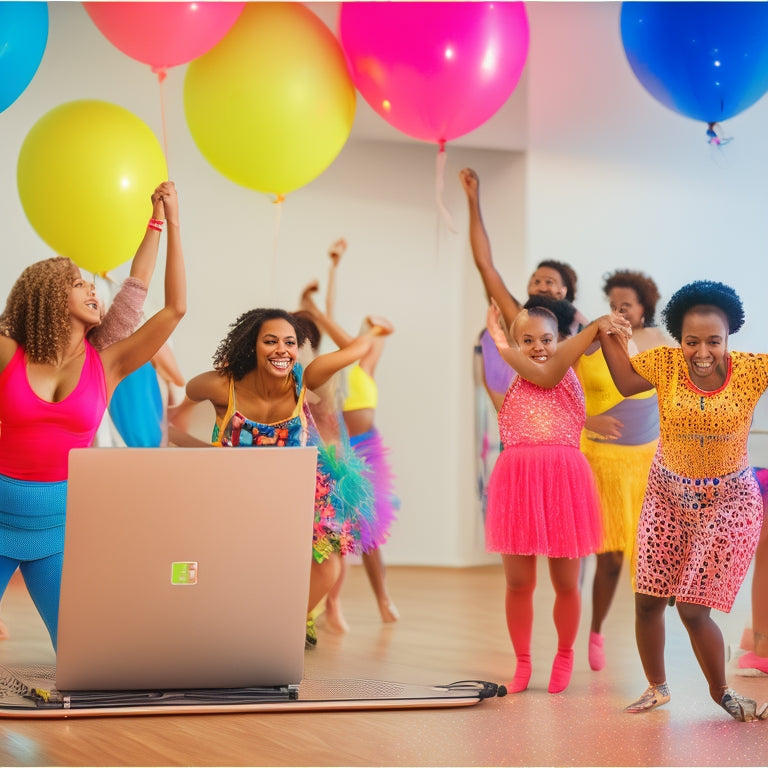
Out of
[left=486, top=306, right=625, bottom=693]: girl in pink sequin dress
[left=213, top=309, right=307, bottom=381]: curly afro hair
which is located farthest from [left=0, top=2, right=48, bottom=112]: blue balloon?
[left=486, top=306, right=625, bottom=693]: girl in pink sequin dress

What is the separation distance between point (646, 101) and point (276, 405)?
3.58 metres

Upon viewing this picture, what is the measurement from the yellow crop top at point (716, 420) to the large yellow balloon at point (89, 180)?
186 cm

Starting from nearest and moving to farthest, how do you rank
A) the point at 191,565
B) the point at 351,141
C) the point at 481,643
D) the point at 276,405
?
the point at 191,565 < the point at 276,405 < the point at 481,643 < the point at 351,141

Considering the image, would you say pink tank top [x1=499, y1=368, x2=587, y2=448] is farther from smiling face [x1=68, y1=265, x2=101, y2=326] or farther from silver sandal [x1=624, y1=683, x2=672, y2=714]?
smiling face [x1=68, y1=265, x2=101, y2=326]

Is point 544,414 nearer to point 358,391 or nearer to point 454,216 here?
point 358,391

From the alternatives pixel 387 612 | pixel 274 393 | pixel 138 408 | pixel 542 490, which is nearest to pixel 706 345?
pixel 542 490

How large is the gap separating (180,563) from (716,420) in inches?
55.9

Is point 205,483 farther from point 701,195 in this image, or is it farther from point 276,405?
point 701,195

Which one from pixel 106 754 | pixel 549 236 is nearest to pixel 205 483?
pixel 106 754

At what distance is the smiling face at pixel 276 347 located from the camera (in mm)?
3332

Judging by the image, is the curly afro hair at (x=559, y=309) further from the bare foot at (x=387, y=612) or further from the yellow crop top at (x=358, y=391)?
the bare foot at (x=387, y=612)

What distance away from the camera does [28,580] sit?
10.0ft

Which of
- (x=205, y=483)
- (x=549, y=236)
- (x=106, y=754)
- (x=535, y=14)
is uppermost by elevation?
(x=535, y=14)

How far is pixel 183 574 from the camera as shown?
2.73 meters
